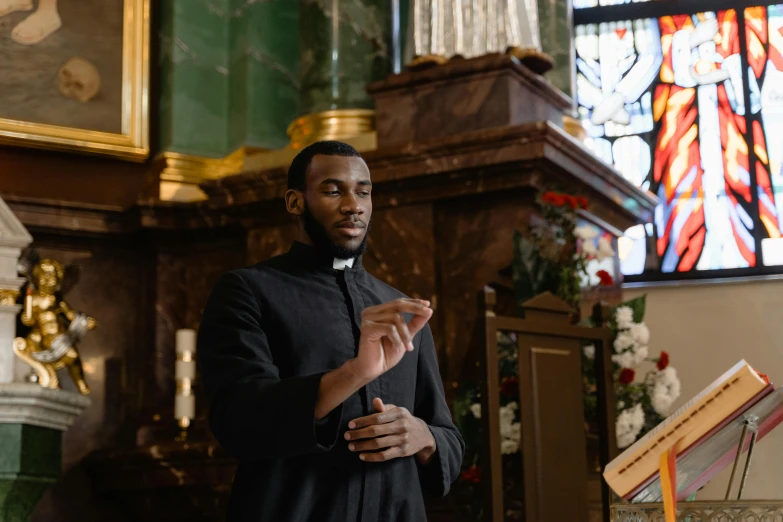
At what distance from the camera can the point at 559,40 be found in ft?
23.5

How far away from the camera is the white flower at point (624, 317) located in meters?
5.15

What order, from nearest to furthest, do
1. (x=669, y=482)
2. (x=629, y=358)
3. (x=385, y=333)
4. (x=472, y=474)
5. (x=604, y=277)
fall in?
(x=385, y=333)
(x=669, y=482)
(x=472, y=474)
(x=629, y=358)
(x=604, y=277)

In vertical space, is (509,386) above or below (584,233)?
below

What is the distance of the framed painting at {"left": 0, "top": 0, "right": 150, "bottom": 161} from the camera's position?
661 cm

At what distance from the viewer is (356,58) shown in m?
6.73

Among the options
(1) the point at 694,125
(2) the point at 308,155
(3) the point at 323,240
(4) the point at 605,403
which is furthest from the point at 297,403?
(1) the point at 694,125

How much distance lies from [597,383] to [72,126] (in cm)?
356

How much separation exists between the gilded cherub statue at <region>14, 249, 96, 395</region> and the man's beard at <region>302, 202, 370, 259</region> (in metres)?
3.33

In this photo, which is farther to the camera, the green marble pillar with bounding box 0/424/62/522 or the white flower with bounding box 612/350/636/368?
the green marble pillar with bounding box 0/424/62/522

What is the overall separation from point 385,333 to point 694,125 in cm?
578

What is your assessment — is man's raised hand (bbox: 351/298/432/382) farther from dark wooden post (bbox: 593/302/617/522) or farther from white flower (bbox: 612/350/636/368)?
white flower (bbox: 612/350/636/368)

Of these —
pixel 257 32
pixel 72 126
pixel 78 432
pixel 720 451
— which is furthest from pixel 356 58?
pixel 720 451

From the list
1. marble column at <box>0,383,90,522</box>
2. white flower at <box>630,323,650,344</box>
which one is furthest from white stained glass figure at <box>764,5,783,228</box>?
marble column at <box>0,383,90,522</box>

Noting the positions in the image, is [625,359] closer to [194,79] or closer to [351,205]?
[351,205]
